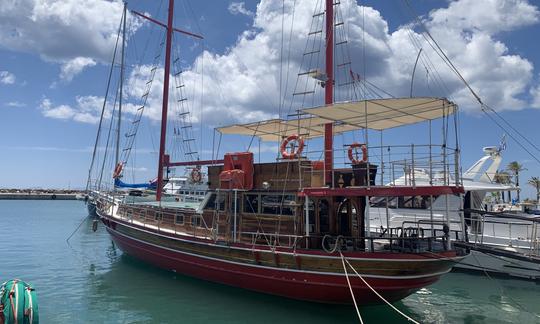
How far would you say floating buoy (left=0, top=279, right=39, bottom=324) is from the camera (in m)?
8.63

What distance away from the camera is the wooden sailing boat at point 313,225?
11.1 metres

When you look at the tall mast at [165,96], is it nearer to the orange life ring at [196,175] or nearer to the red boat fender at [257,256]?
the orange life ring at [196,175]

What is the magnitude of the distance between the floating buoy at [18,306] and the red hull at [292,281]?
245 inches

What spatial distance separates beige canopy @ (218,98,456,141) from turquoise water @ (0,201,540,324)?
5761mm

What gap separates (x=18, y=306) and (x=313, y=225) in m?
7.99

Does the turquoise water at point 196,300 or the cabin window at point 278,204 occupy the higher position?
the cabin window at point 278,204

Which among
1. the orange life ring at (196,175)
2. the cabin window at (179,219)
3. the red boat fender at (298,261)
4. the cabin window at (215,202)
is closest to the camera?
the red boat fender at (298,261)

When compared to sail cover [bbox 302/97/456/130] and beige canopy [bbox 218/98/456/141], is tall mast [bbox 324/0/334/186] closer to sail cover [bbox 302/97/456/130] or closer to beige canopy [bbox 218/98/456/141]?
beige canopy [bbox 218/98/456/141]

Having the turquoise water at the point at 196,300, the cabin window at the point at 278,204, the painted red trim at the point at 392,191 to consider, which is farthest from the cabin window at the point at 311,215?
the turquoise water at the point at 196,300

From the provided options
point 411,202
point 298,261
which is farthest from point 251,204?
point 411,202

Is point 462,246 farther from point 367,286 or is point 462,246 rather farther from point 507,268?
point 507,268

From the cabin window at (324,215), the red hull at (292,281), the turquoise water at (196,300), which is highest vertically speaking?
the cabin window at (324,215)

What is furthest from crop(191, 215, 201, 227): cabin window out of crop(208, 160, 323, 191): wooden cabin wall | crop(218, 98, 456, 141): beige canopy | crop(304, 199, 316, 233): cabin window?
crop(304, 199, 316, 233): cabin window

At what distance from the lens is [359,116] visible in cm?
1320
